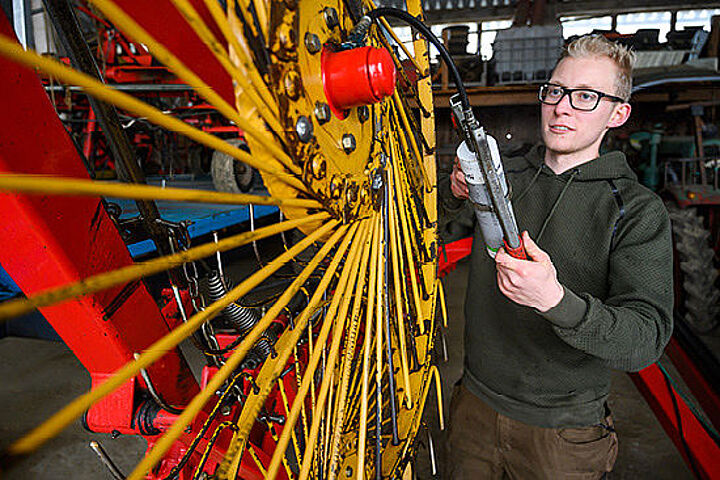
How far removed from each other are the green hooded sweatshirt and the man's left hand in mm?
38

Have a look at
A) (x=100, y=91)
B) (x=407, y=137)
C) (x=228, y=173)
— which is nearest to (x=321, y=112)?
(x=100, y=91)

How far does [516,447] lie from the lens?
1.23 metres

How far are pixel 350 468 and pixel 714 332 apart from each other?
302 centimetres

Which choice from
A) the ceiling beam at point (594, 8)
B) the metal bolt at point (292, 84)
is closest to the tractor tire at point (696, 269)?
the metal bolt at point (292, 84)

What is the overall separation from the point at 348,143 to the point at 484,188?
0.29m

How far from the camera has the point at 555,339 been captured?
45.1 inches

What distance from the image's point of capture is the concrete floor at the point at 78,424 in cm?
192

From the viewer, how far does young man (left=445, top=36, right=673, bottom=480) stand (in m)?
0.95

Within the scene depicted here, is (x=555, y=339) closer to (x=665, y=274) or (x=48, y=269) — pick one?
(x=665, y=274)

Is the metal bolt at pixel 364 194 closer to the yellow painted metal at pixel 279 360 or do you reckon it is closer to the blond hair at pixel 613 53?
the yellow painted metal at pixel 279 360

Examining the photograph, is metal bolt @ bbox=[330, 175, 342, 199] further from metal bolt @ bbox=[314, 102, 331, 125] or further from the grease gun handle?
the grease gun handle

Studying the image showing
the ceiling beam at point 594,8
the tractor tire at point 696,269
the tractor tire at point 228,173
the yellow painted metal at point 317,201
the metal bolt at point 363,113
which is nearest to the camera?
the yellow painted metal at point 317,201

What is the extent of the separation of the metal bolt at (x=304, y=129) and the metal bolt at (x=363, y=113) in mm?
195

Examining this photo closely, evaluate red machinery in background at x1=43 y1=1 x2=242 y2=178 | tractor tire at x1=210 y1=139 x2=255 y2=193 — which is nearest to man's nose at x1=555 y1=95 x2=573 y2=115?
tractor tire at x1=210 y1=139 x2=255 y2=193
